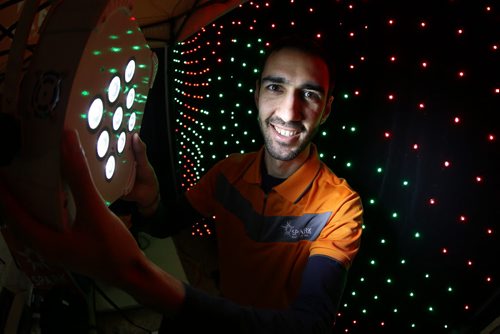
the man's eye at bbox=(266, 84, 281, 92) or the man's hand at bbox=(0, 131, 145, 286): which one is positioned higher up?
the man's eye at bbox=(266, 84, 281, 92)

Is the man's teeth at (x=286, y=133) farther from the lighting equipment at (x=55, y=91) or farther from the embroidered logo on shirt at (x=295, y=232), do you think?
the lighting equipment at (x=55, y=91)

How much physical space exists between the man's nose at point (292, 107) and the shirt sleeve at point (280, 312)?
0.38 m

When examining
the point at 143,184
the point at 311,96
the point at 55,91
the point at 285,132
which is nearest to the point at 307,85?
the point at 311,96

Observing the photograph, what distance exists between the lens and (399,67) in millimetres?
1248

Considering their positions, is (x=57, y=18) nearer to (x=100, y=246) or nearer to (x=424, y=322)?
(x=100, y=246)

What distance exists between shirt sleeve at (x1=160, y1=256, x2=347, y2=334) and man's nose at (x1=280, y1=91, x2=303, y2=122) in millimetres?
383

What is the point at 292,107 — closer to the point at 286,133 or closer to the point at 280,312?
the point at 286,133

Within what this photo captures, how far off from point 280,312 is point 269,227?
0.37 metres

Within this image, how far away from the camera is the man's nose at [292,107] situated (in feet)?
3.13

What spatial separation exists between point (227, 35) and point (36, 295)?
5.90 feet

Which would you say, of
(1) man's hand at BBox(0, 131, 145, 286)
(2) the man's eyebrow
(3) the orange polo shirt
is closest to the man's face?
(2) the man's eyebrow

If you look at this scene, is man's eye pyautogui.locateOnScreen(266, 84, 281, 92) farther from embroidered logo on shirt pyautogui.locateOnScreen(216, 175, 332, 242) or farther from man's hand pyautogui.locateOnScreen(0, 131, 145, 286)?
man's hand pyautogui.locateOnScreen(0, 131, 145, 286)

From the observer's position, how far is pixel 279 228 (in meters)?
1.04

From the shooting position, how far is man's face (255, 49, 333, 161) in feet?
3.12
